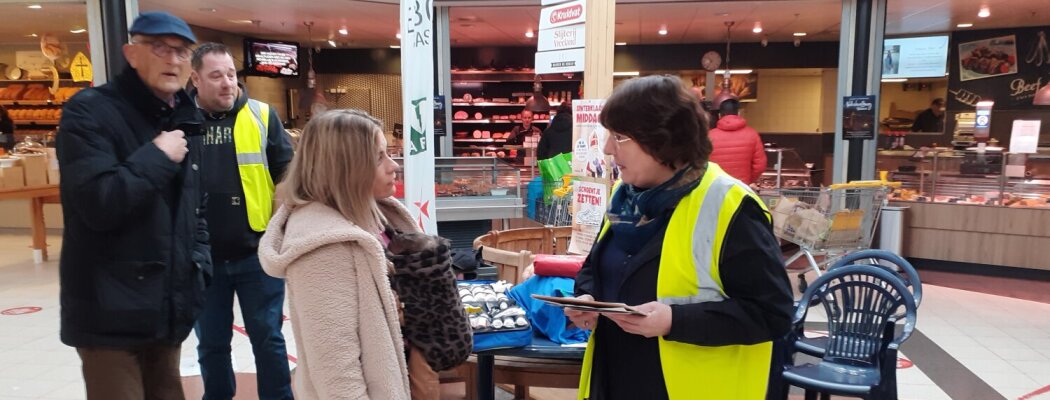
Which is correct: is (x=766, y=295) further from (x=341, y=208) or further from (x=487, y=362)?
(x=487, y=362)

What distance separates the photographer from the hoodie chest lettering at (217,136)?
9.54 ft

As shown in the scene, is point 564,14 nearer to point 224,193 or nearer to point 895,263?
point 224,193

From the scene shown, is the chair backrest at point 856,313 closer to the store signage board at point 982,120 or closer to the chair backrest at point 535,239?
the chair backrest at point 535,239

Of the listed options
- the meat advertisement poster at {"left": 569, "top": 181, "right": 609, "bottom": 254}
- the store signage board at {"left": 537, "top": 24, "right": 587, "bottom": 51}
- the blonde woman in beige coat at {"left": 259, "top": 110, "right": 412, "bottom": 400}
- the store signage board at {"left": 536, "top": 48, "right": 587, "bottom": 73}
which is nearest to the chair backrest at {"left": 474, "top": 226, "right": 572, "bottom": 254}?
the meat advertisement poster at {"left": 569, "top": 181, "right": 609, "bottom": 254}

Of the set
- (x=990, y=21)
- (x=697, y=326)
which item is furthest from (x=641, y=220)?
(x=990, y=21)

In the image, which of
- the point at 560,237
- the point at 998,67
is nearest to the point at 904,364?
the point at 560,237

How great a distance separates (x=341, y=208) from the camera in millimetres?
1695

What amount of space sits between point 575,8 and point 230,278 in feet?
6.15

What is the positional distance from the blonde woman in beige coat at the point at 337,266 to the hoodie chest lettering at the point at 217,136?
134 cm

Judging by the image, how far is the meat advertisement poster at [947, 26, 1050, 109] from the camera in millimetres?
10516

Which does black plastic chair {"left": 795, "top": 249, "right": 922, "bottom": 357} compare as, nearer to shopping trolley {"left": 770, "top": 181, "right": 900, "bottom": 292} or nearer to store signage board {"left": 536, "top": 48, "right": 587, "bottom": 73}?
store signage board {"left": 536, "top": 48, "right": 587, "bottom": 73}

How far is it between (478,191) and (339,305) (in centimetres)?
453

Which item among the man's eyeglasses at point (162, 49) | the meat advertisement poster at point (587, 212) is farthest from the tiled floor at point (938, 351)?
the man's eyeglasses at point (162, 49)

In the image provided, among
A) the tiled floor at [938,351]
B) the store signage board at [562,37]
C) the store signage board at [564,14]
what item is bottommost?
the tiled floor at [938,351]
